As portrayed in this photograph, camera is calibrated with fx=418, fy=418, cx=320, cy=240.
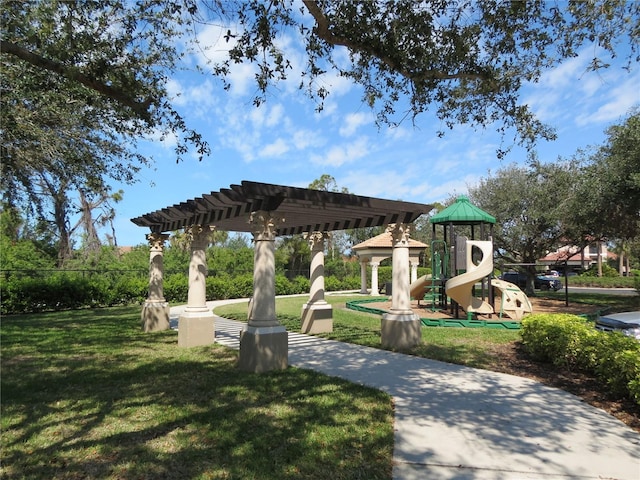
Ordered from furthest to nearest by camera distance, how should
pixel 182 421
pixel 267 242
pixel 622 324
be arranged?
pixel 622 324 < pixel 267 242 < pixel 182 421

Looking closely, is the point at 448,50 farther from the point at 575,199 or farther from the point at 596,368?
the point at 575,199

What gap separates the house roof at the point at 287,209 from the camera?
23.0 ft

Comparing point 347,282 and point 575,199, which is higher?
point 575,199

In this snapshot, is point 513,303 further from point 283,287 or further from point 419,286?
point 283,287

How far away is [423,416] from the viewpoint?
16.1 ft

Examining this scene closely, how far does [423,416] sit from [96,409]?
396 centimetres

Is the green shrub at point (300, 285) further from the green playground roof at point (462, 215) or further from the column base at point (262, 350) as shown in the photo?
the column base at point (262, 350)

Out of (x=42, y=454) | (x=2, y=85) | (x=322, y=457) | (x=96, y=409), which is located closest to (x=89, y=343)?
(x=96, y=409)

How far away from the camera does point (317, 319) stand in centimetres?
1153

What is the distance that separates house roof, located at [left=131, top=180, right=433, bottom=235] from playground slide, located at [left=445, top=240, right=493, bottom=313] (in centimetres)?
414

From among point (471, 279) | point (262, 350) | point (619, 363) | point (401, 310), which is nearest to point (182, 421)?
point (262, 350)

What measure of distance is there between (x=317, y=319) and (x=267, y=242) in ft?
15.7

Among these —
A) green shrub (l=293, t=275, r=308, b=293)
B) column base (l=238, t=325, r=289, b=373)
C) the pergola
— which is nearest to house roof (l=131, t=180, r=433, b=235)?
the pergola

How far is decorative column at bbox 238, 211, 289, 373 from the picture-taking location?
23.1 feet
